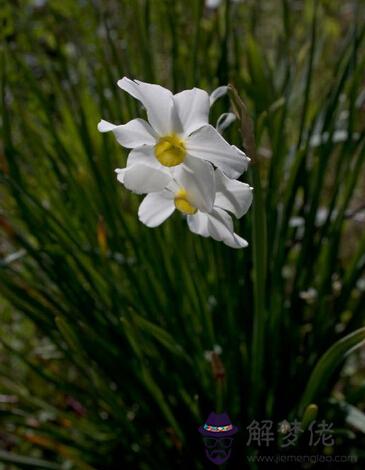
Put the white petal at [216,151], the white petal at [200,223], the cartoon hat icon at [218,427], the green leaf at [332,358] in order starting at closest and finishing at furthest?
the white petal at [216,151] → the white petal at [200,223] → the green leaf at [332,358] → the cartoon hat icon at [218,427]

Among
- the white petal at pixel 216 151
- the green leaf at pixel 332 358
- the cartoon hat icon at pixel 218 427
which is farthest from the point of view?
the cartoon hat icon at pixel 218 427

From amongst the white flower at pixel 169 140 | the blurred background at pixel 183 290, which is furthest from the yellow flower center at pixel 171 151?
the blurred background at pixel 183 290

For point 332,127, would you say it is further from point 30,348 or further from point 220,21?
point 30,348

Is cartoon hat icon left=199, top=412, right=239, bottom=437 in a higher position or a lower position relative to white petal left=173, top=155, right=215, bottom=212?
lower

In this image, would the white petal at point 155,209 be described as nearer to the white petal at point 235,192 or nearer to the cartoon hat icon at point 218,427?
the white petal at point 235,192

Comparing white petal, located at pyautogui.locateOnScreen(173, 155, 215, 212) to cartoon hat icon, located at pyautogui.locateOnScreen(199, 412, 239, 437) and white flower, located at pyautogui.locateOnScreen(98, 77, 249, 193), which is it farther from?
cartoon hat icon, located at pyautogui.locateOnScreen(199, 412, 239, 437)

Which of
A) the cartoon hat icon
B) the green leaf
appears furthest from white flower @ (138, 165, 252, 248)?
the cartoon hat icon

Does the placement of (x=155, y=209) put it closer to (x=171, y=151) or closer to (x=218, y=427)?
(x=171, y=151)
